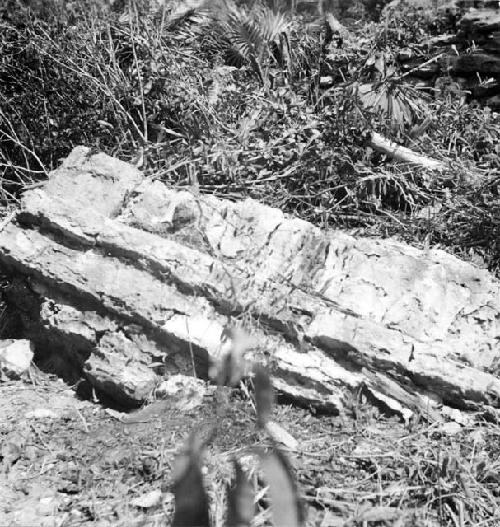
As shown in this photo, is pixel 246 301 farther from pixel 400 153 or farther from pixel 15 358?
pixel 400 153

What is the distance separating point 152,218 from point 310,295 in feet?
3.38

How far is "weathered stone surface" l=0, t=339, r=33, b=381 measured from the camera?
3.51 metres

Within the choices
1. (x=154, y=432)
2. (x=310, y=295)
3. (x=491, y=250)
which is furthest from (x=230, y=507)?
(x=491, y=250)

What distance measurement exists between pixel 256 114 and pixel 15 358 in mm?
2403

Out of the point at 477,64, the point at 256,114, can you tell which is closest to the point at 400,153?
the point at 256,114

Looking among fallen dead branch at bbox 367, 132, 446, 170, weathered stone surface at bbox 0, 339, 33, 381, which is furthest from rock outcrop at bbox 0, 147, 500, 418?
fallen dead branch at bbox 367, 132, 446, 170

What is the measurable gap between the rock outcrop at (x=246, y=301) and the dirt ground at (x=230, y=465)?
0.14m

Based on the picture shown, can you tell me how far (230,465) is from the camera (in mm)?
2703

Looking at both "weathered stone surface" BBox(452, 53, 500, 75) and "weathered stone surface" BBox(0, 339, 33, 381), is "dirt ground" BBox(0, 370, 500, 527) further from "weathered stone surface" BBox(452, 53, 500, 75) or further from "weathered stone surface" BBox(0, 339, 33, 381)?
"weathered stone surface" BBox(452, 53, 500, 75)

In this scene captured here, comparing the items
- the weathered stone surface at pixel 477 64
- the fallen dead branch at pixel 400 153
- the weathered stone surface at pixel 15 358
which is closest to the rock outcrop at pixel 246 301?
the weathered stone surface at pixel 15 358

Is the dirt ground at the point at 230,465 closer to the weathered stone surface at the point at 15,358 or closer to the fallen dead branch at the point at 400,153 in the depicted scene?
the weathered stone surface at the point at 15,358

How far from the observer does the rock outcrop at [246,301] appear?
3098 mm

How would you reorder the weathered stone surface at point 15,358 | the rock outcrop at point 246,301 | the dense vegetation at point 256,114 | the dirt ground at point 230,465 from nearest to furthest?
the dirt ground at point 230,465, the rock outcrop at point 246,301, the weathered stone surface at point 15,358, the dense vegetation at point 256,114

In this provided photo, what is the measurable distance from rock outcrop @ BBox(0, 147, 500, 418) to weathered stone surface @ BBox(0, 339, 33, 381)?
0.27ft
